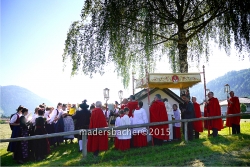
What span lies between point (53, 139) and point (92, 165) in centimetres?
444

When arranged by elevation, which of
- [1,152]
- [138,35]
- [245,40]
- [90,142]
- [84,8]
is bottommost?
[1,152]

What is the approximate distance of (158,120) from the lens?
30.4 ft

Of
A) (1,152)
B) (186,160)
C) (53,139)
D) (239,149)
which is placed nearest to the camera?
(186,160)

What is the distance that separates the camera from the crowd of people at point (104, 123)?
25.9 feet

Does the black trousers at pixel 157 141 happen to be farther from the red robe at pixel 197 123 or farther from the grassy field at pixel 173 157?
the red robe at pixel 197 123

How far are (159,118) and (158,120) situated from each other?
3.9 inches

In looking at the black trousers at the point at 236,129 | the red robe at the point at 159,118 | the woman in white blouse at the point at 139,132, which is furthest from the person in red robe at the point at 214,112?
the woman in white blouse at the point at 139,132

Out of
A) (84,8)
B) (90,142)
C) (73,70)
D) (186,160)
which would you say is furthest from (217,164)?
(84,8)

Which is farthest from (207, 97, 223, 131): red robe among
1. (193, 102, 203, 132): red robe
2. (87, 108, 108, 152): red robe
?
(87, 108, 108, 152): red robe

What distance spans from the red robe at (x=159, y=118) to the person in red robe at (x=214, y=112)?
2462mm

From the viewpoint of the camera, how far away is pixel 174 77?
390 inches

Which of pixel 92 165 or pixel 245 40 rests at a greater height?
pixel 245 40

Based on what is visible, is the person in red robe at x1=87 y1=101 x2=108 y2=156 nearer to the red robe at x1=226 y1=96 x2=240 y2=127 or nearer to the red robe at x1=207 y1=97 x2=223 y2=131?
the red robe at x1=207 y1=97 x2=223 y2=131

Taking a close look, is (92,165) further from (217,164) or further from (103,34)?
(103,34)
